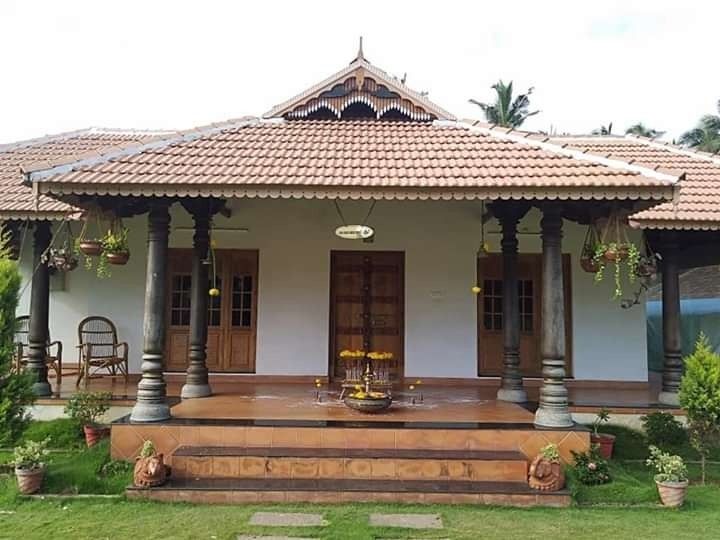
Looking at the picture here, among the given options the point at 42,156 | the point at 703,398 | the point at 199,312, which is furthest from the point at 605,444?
the point at 42,156

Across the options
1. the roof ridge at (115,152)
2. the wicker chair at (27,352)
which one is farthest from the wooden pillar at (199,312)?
the wicker chair at (27,352)

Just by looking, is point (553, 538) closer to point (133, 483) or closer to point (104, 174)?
point (133, 483)

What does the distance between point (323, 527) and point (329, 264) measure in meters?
5.07

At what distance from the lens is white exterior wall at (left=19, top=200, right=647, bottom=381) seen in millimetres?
8859

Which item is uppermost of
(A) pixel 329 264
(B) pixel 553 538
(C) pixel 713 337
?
(A) pixel 329 264

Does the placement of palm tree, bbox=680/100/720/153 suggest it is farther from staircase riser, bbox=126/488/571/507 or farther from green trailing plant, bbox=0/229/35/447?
green trailing plant, bbox=0/229/35/447

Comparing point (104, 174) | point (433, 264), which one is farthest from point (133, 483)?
point (433, 264)

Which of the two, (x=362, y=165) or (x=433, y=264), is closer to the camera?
(x=362, y=165)

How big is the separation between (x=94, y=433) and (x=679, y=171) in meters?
6.62

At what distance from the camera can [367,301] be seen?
8.96 meters

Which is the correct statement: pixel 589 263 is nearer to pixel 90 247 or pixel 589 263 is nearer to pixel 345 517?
pixel 345 517

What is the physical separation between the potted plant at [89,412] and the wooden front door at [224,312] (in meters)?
2.42

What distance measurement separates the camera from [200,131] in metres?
6.77

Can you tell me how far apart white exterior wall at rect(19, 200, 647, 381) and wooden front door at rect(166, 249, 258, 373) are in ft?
0.53
